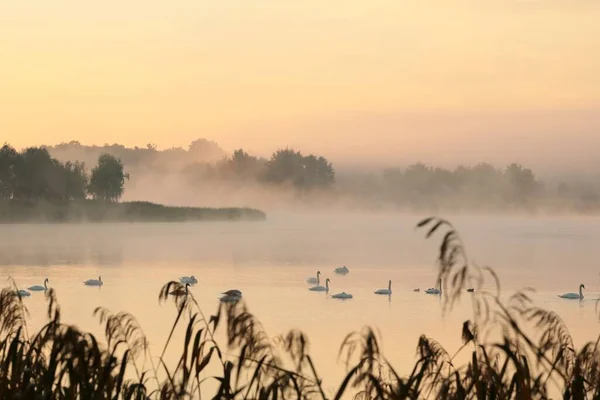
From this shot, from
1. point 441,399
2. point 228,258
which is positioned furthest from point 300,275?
point 441,399

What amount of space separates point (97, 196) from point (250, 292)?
92888 mm

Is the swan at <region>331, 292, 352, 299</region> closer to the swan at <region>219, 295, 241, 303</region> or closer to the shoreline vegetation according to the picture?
the swan at <region>219, 295, 241, 303</region>

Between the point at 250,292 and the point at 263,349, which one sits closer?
the point at 263,349

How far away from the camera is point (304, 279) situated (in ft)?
134

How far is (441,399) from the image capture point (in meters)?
5.29

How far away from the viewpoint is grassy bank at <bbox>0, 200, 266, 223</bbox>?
11612 centimetres

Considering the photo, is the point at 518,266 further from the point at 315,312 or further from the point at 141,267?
the point at 315,312

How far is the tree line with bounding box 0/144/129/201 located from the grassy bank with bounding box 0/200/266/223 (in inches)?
64.1

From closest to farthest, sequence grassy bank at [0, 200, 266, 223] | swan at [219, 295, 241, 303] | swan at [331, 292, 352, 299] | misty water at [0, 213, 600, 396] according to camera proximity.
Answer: swan at [219, 295, 241, 303] < misty water at [0, 213, 600, 396] < swan at [331, 292, 352, 299] < grassy bank at [0, 200, 266, 223]

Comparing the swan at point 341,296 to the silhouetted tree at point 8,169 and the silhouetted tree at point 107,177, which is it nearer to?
the silhouetted tree at point 8,169

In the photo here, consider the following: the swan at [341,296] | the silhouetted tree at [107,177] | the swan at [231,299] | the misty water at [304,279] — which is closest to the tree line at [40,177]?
the silhouetted tree at [107,177]

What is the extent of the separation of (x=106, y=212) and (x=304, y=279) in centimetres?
8942

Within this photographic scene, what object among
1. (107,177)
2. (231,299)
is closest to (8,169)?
(107,177)

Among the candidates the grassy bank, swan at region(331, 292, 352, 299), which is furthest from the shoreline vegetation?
swan at region(331, 292, 352, 299)
